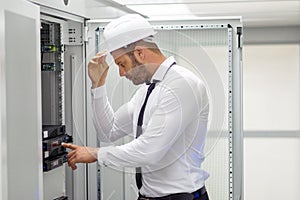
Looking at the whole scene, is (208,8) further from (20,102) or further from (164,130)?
(20,102)

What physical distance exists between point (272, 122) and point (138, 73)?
4.03m

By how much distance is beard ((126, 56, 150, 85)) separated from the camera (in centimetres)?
257

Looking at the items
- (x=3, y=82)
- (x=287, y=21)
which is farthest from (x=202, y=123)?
(x=287, y=21)

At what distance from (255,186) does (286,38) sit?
1.46 meters

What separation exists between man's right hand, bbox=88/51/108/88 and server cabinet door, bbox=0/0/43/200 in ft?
1.32

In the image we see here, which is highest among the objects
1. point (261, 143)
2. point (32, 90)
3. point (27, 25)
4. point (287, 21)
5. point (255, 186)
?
point (287, 21)

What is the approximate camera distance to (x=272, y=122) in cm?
642

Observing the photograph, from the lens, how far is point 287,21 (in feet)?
18.6

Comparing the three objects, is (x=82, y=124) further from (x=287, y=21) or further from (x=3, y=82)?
(x=287, y=21)

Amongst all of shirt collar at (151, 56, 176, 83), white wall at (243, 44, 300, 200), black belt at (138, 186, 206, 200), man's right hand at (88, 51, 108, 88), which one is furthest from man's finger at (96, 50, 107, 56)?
white wall at (243, 44, 300, 200)

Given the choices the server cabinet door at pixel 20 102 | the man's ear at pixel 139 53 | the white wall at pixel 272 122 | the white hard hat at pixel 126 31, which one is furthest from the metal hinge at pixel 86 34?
the white wall at pixel 272 122

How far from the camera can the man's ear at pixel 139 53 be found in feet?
8.32

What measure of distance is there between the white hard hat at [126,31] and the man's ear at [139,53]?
36mm

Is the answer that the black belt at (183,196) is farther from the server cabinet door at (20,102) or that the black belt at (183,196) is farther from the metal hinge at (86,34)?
the metal hinge at (86,34)
